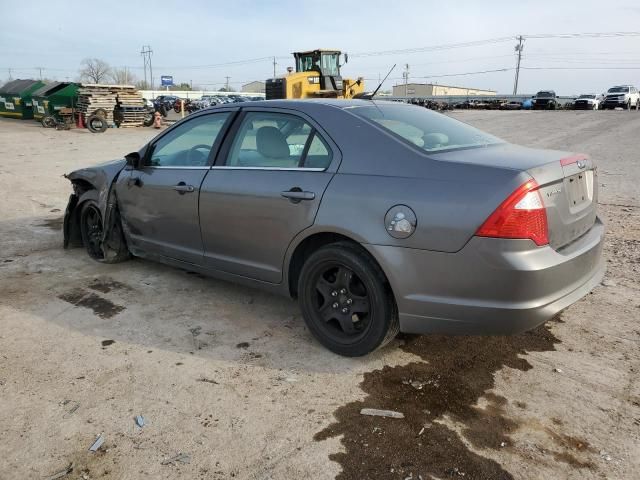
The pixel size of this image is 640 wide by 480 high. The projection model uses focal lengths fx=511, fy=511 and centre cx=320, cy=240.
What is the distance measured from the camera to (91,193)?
17.5 feet

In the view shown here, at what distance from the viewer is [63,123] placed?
25984mm

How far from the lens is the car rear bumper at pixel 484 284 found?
2.66m

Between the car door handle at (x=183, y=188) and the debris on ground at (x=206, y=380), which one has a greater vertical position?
the car door handle at (x=183, y=188)

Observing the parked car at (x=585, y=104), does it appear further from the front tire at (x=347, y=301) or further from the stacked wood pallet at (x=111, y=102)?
the front tire at (x=347, y=301)

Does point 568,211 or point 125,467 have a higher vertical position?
point 568,211

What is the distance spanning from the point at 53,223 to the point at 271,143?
485cm

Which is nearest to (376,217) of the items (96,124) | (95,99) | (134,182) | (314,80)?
Result: (134,182)

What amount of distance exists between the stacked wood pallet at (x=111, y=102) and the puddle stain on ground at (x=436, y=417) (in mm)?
26211

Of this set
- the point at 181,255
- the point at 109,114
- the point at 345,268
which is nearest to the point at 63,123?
the point at 109,114

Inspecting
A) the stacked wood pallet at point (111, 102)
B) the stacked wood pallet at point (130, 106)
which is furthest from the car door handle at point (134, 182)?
the stacked wood pallet at point (130, 106)

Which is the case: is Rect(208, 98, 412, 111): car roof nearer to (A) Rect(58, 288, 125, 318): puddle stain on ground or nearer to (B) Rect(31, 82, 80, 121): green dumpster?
(A) Rect(58, 288, 125, 318): puddle stain on ground

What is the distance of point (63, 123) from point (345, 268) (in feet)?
88.6

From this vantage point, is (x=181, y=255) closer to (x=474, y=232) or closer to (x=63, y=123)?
(x=474, y=232)

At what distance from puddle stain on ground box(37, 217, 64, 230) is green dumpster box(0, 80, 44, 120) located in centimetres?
2784
